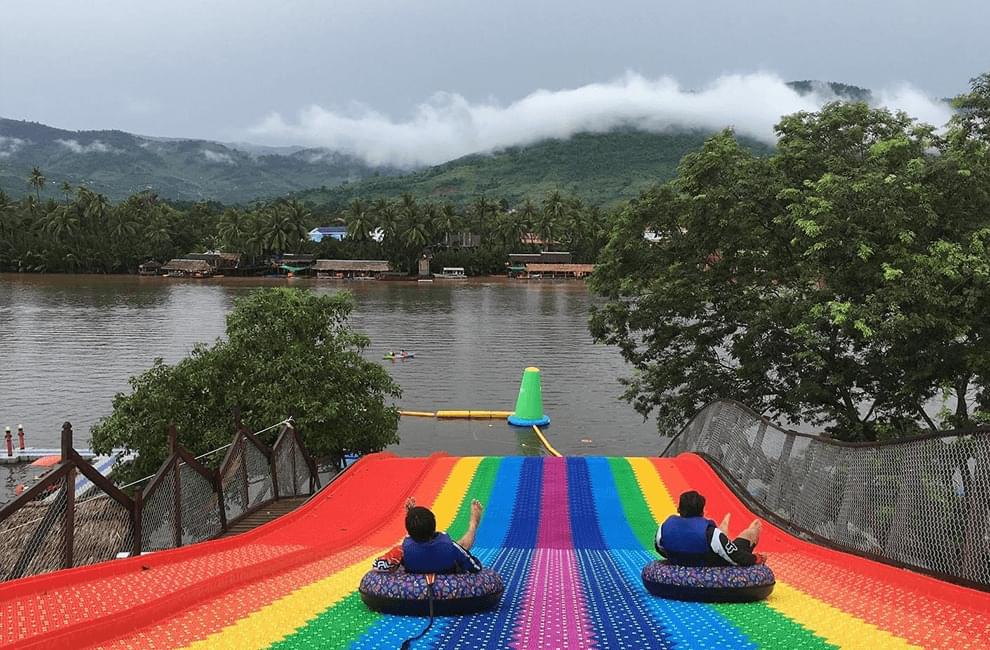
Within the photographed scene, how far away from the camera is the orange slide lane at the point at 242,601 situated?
4527 millimetres

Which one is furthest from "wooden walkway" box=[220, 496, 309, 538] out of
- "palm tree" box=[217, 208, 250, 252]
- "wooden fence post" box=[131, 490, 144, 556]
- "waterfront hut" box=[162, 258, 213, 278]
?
"palm tree" box=[217, 208, 250, 252]

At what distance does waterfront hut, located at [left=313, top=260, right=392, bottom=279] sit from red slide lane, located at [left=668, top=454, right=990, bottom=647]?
11282cm

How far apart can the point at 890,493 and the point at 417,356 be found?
122ft

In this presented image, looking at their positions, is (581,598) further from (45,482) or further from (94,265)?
(94,265)

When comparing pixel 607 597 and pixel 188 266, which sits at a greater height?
pixel 188 266

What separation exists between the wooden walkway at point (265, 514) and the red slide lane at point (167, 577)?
2.52ft

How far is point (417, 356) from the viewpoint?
44.1m

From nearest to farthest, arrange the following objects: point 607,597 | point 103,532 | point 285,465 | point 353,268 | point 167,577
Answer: point 607,597, point 167,577, point 103,532, point 285,465, point 353,268

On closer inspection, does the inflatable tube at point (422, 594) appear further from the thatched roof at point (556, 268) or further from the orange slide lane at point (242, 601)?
the thatched roof at point (556, 268)

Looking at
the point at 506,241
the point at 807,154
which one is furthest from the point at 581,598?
the point at 506,241

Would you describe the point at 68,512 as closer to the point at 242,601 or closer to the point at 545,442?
the point at 242,601

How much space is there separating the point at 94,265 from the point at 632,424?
105806 mm

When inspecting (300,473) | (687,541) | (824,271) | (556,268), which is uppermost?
(824,271)

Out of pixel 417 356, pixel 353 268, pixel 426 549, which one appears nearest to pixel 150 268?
pixel 353 268
